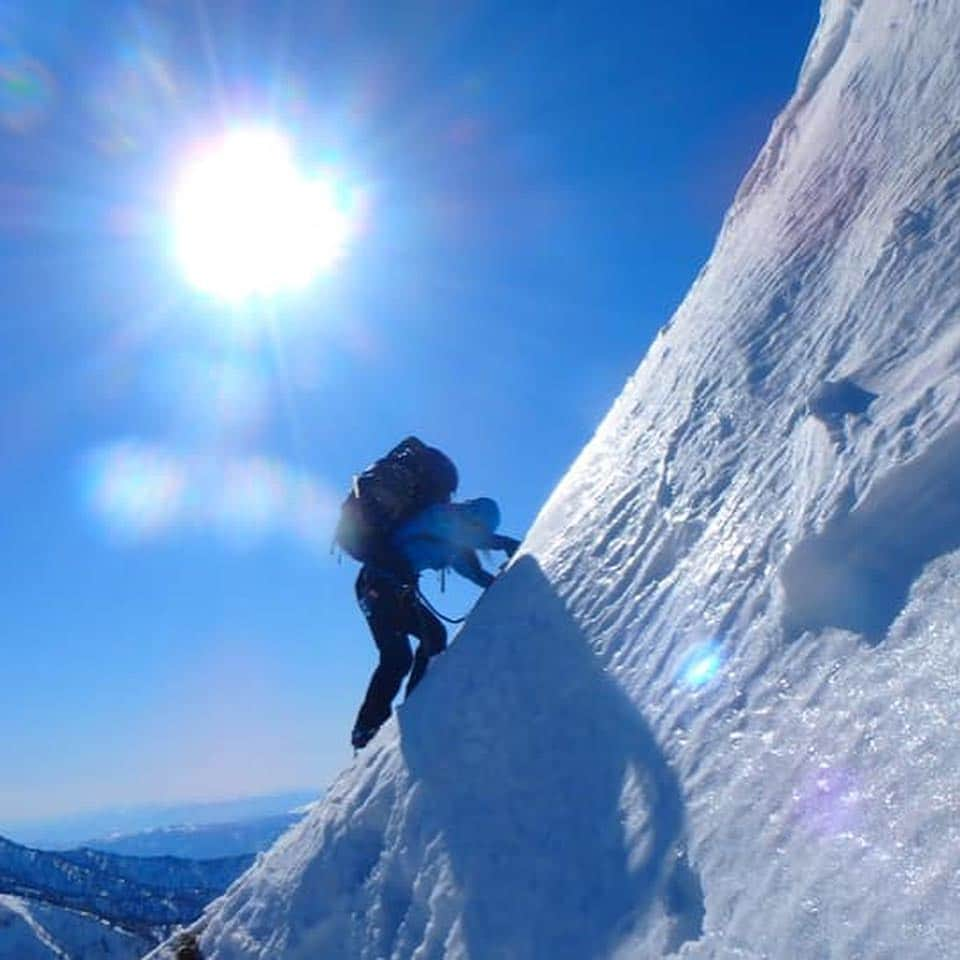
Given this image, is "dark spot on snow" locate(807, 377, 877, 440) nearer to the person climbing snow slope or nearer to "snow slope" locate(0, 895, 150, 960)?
the person climbing snow slope

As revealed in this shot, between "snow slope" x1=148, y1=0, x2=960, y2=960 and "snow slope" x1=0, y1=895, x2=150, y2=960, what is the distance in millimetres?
139438

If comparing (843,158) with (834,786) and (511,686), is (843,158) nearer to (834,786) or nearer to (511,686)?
Result: (511,686)

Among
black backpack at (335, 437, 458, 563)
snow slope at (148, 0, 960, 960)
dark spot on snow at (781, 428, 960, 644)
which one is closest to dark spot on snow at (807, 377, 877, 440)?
snow slope at (148, 0, 960, 960)

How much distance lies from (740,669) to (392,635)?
212 inches

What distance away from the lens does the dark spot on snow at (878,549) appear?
15.9 feet

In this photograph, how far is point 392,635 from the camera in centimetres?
1030

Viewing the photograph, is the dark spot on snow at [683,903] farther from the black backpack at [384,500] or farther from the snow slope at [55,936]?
the snow slope at [55,936]

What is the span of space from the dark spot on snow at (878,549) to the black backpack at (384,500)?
534 centimetres

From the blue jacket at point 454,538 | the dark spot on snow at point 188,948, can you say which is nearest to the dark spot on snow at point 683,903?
the dark spot on snow at point 188,948

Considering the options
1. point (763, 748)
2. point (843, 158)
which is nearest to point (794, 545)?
point (763, 748)

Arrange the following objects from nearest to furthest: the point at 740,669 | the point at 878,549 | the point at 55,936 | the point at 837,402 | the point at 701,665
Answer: the point at 878,549, the point at 740,669, the point at 701,665, the point at 837,402, the point at 55,936

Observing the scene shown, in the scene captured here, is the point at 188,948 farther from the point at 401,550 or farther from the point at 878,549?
the point at 878,549

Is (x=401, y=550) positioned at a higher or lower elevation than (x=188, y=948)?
higher

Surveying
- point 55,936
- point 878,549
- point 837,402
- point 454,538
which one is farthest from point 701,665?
point 55,936
